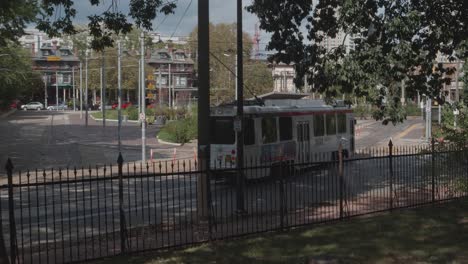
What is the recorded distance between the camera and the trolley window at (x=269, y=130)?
20661 mm

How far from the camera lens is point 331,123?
25.6 metres

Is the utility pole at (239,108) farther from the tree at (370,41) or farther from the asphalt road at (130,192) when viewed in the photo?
the tree at (370,41)

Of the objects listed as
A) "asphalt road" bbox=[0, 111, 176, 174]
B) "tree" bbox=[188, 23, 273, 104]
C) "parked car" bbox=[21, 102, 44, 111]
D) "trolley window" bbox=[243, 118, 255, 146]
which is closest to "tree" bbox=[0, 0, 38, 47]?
"asphalt road" bbox=[0, 111, 176, 174]

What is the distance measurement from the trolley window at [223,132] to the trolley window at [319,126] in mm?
5437

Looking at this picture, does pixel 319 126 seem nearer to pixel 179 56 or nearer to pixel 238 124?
pixel 238 124

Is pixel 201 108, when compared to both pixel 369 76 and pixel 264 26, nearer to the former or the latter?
pixel 264 26

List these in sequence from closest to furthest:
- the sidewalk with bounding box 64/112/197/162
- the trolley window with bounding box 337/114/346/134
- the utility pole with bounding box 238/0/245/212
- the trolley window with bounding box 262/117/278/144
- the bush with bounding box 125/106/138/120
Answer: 1. the utility pole with bounding box 238/0/245/212
2. the trolley window with bounding box 262/117/278/144
3. the trolley window with bounding box 337/114/346/134
4. the sidewalk with bounding box 64/112/197/162
5. the bush with bounding box 125/106/138/120

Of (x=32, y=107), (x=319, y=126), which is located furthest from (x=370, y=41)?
(x=32, y=107)

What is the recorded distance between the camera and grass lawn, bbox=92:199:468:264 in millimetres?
8203

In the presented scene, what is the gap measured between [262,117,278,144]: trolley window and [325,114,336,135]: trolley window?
4678 mm

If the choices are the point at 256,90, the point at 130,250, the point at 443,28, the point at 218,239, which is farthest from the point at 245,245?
the point at 256,90

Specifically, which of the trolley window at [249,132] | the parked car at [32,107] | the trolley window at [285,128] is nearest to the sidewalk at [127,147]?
the trolley window at [285,128]

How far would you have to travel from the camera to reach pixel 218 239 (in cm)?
1002

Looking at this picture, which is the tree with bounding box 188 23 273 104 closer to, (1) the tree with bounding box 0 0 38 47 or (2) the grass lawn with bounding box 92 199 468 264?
(1) the tree with bounding box 0 0 38 47
